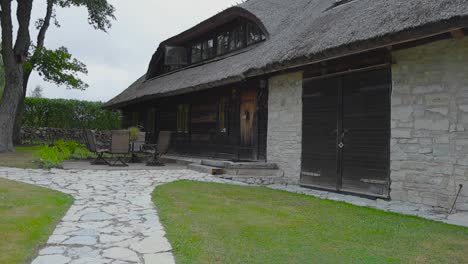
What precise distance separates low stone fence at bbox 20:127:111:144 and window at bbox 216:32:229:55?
886cm

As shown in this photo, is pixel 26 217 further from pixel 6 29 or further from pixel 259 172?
pixel 6 29

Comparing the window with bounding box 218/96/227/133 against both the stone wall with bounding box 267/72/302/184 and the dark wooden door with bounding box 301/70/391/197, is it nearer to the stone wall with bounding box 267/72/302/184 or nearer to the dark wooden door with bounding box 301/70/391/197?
the stone wall with bounding box 267/72/302/184

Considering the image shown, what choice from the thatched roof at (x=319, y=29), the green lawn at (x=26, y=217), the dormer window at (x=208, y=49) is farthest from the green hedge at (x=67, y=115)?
the green lawn at (x=26, y=217)

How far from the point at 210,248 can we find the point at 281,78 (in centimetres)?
587

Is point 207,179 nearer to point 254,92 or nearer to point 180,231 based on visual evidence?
point 254,92

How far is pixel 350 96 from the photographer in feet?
22.4

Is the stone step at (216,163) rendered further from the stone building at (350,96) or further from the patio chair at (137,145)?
the patio chair at (137,145)

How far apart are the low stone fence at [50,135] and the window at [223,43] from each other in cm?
886

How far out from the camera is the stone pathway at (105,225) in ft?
10.1

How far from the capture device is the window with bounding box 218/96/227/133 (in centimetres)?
1086

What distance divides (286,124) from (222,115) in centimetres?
306

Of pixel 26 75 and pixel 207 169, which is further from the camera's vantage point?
pixel 26 75

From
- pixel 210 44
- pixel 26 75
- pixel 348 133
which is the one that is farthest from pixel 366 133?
pixel 26 75

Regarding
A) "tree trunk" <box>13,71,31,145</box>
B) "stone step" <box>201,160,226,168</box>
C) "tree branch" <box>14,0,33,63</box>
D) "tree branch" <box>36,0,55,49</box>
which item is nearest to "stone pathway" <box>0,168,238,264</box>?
"stone step" <box>201,160,226,168</box>
